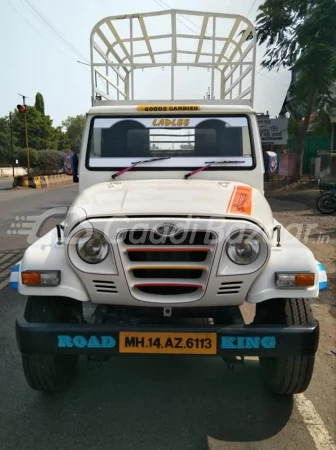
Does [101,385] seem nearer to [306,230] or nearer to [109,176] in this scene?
[109,176]

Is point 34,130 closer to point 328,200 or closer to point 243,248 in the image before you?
point 328,200

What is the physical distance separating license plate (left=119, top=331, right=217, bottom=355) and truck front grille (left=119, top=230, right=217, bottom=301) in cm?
24

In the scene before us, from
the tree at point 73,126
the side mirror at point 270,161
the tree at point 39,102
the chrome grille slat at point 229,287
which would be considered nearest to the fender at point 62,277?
the chrome grille slat at point 229,287

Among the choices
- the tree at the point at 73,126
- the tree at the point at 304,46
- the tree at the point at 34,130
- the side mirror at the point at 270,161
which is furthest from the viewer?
the tree at the point at 73,126

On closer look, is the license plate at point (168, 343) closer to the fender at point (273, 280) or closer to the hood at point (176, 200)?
the fender at point (273, 280)

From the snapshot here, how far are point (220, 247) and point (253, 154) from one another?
1640mm

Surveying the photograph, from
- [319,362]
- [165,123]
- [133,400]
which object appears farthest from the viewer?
[165,123]

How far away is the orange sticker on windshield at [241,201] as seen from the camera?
2750 millimetres

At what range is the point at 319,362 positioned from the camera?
3705 mm

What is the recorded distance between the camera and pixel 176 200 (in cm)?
288

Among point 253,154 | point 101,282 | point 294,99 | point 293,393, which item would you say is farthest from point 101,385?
point 294,99

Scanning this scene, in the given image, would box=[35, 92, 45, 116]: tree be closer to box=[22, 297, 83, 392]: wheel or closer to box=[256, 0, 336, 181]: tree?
box=[256, 0, 336, 181]: tree

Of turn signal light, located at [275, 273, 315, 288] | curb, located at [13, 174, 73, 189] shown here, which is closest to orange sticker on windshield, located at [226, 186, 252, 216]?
turn signal light, located at [275, 273, 315, 288]

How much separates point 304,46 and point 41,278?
16.7m
